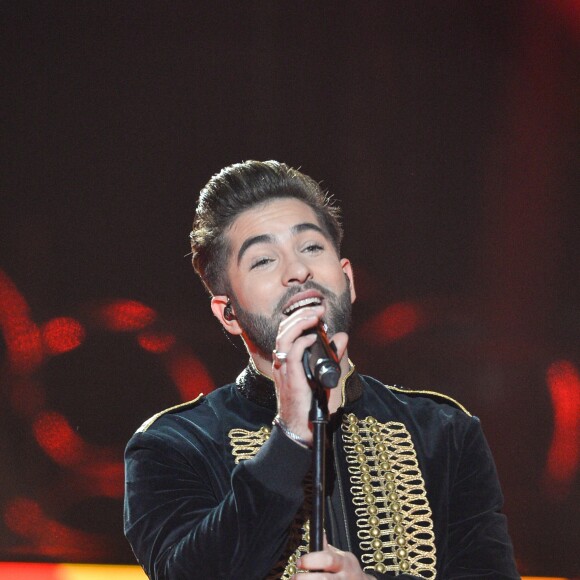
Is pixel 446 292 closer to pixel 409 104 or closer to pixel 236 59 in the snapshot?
pixel 409 104

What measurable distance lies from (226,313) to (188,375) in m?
1.53

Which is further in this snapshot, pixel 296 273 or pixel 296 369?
pixel 296 273

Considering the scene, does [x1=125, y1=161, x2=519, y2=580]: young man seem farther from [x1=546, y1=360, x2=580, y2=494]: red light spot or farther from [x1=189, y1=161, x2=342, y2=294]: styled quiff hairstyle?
[x1=546, y1=360, x2=580, y2=494]: red light spot

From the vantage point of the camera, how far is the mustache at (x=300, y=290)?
1.66 metres

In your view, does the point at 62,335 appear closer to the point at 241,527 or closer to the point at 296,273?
the point at 296,273

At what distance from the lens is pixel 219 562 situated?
1326 mm

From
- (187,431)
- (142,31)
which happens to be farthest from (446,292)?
(187,431)

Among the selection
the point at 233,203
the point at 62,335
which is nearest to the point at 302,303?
the point at 233,203

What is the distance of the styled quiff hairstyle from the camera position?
74.3 inches

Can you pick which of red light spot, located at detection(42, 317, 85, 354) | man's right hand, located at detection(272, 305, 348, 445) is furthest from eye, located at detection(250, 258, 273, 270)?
red light spot, located at detection(42, 317, 85, 354)

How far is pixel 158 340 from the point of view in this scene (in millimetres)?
3326

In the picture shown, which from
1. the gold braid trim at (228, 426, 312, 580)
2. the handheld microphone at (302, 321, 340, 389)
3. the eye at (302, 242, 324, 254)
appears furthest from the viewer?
the eye at (302, 242, 324, 254)

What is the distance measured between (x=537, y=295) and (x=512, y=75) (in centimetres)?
89

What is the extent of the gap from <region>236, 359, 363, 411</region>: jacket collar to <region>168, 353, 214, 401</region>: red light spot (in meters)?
1.49
